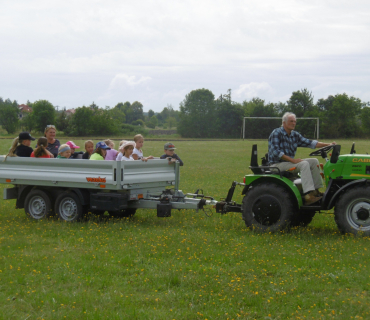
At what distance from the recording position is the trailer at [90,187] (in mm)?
8461

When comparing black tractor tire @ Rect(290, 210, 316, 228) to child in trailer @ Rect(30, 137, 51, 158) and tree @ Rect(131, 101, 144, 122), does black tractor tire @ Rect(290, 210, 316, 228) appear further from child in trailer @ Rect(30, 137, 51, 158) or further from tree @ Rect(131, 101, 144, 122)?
tree @ Rect(131, 101, 144, 122)

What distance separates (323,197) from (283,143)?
3.62 ft

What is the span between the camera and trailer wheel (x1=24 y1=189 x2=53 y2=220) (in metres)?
9.24

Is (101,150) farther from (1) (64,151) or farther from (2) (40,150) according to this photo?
(2) (40,150)

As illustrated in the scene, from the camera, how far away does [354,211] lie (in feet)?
23.2

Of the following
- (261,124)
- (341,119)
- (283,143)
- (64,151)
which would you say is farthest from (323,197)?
(341,119)

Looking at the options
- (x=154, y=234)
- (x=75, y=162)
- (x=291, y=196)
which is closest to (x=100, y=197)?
(x=75, y=162)

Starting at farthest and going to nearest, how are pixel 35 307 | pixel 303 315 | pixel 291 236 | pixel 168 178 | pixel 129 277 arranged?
1. pixel 168 178
2. pixel 291 236
3. pixel 129 277
4. pixel 35 307
5. pixel 303 315

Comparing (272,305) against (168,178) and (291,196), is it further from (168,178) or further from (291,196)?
(168,178)

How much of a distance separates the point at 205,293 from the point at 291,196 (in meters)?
2.90

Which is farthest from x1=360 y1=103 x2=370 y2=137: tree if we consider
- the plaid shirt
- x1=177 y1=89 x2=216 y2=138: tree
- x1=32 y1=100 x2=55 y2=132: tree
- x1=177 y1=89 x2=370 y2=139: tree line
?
the plaid shirt

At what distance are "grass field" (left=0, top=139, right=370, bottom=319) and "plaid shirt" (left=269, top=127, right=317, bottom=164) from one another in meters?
1.30

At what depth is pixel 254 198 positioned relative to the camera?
7.68m

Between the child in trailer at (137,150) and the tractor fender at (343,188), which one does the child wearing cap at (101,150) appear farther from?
the tractor fender at (343,188)
